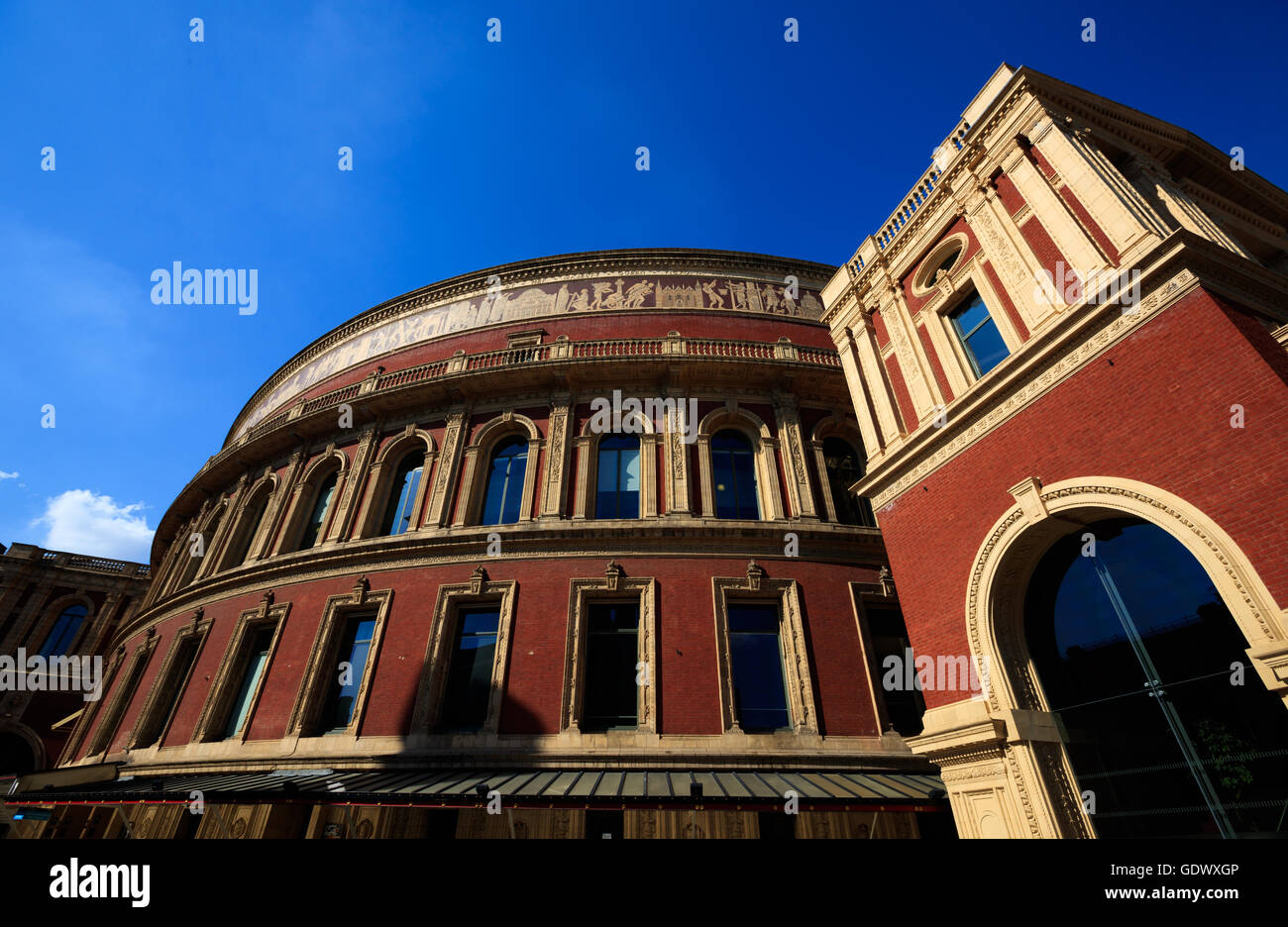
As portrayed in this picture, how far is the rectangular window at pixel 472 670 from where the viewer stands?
12.8 m

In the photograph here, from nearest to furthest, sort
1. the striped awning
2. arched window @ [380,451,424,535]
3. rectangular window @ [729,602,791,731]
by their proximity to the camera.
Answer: the striped awning → rectangular window @ [729,602,791,731] → arched window @ [380,451,424,535]

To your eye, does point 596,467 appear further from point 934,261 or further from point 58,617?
point 58,617

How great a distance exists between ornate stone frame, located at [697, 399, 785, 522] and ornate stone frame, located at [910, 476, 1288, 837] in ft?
19.6

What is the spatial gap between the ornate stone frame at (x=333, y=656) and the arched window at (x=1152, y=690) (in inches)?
532

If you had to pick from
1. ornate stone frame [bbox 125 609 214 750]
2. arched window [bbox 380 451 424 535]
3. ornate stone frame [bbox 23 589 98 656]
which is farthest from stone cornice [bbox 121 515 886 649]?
ornate stone frame [bbox 23 589 98 656]

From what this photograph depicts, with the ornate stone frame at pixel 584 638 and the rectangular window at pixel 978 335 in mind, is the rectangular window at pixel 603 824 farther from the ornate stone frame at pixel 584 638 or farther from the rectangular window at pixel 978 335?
the rectangular window at pixel 978 335

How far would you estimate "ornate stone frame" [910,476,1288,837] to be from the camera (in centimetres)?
734

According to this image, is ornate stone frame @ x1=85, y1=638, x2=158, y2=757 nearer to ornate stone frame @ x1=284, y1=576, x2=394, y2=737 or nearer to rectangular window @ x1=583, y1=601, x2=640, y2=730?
ornate stone frame @ x1=284, y1=576, x2=394, y2=737

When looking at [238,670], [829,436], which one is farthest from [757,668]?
[238,670]

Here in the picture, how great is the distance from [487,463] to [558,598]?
5246 millimetres

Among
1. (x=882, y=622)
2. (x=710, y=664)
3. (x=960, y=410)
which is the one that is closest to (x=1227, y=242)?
(x=960, y=410)

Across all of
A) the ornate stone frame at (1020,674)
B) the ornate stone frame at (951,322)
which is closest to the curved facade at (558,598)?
the ornate stone frame at (1020,674)

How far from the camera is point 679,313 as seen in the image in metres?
19.9
